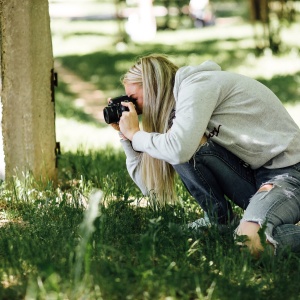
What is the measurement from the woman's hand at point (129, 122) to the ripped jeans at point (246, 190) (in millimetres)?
300

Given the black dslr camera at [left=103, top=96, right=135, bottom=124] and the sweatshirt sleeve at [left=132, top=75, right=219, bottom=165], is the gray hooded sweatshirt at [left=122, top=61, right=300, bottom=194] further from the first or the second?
the black dslr camera at [left=103, top=96, right=135, bottom=124]

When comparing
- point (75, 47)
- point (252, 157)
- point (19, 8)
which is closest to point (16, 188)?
point (19, 8)

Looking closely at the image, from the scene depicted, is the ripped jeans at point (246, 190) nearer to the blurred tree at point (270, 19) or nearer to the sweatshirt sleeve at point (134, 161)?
the sweatshirt sleeve at point (134, 161)

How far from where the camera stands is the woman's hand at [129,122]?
4.13 meters

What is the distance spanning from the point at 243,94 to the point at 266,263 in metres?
0.96

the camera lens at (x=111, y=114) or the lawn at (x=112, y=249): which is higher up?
the camera lens at (x=111, y=114)

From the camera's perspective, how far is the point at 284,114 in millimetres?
4090

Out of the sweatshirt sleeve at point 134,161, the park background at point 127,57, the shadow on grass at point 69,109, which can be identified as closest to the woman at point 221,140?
the sweatshirt sleeve at point 134,161

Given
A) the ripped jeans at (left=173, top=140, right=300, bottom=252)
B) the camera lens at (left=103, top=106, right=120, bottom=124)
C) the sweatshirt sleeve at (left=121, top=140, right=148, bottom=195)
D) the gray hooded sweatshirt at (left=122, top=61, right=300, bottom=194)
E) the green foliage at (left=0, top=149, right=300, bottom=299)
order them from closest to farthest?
the green foliage at (left=0, top=149, right=300, bottom=299) < the ripped jeans at (left=173, top=140, right=300, bottom=252) < the gray hooded sweatshirt at (left=122, top=61, right=300, bottom=194) < the camera lens at (left=103, top=106, right=120, bottom=124) < the sweatshirt sleeve at (left=121, top=140, right=148, bottom=195)

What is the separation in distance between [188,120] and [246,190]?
60 cm

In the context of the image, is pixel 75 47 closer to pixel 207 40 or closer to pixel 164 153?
pixel 207 40

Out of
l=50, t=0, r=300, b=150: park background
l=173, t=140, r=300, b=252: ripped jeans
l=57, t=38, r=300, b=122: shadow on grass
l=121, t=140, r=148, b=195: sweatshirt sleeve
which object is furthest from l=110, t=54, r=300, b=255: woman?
l=57, t=38, r=300, b=122: shadow on grass

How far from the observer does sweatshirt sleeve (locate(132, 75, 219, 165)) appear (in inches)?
149

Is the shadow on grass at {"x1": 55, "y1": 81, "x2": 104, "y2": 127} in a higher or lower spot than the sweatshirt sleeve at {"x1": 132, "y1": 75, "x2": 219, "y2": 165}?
lower
